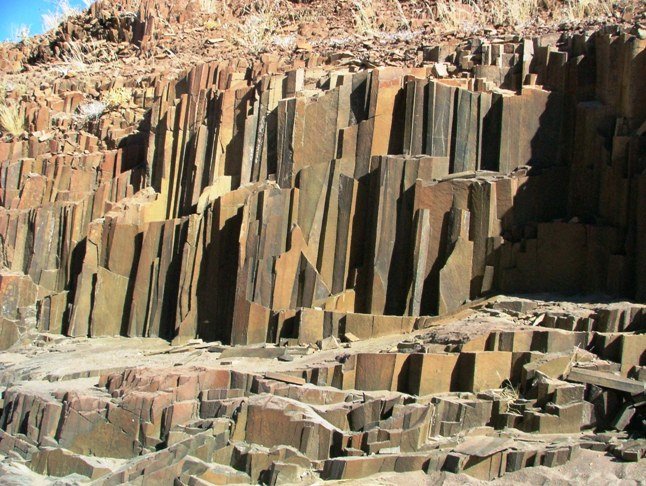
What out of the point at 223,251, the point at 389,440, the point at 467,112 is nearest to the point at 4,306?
the point at 223,251

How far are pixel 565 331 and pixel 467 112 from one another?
380 cm

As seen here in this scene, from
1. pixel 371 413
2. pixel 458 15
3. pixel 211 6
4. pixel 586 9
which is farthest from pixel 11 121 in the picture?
pixel 371 413

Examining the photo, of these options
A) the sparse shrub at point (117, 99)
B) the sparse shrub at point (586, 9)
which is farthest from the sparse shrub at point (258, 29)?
the sparse shrub at point (586, 9)

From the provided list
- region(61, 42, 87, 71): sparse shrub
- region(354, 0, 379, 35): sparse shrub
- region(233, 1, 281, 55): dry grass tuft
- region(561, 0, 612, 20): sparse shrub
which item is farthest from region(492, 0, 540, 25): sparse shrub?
region(61, 42, 87, 71): sparse shrub

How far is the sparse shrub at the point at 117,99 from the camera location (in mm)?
17891

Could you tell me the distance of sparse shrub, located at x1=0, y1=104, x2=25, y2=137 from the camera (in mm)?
18203

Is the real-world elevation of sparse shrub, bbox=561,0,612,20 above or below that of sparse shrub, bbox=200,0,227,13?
below

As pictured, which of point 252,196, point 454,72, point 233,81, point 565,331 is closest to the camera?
point 565,331

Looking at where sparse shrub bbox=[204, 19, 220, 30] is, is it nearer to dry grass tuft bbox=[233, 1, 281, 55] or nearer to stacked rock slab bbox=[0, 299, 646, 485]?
dry grass tuft bbox=[233, 1, 281, 55]

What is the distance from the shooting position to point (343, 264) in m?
12.0

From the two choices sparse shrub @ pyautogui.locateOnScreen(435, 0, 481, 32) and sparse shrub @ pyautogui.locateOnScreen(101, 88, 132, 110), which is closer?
sparse shrub @ pyautogui.locateOnScreen(435, 0, 481, 32)

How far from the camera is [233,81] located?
15.0 metres

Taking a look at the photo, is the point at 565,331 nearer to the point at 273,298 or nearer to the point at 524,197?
the point at 524,197

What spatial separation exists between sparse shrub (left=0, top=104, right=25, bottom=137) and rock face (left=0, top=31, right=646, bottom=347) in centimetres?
442
